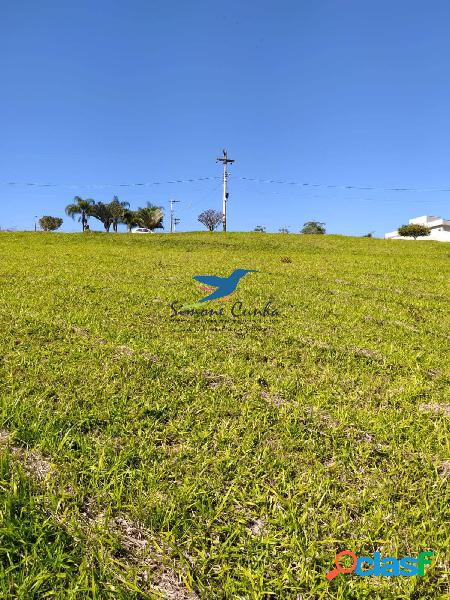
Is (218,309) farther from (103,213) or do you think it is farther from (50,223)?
(50,223)

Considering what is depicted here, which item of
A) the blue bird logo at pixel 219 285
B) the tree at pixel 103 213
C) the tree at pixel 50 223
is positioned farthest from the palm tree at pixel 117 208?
the blue bird logo at pixel 219 285

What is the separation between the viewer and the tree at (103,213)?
2766 inches

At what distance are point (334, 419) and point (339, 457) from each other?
21.2 inches

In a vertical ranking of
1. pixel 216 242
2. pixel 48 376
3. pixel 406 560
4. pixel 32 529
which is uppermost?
pixel 216 242

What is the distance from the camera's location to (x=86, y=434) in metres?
2.86

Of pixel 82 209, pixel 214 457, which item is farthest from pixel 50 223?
pixel 214 457

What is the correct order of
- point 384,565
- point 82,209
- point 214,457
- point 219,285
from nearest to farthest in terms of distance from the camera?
point 384,565, point 214,457, point 219,285, point 82,209

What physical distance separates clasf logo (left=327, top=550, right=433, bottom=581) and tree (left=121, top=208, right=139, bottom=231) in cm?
7546

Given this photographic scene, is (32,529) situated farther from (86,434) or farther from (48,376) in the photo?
(48,376)

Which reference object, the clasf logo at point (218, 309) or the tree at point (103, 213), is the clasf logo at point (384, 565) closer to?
the clasf logo at point (218, 309)

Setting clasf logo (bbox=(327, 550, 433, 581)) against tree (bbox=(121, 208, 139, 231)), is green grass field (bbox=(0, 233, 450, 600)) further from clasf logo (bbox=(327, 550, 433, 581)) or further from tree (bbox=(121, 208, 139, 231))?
tree (bbox=(121, 208, 139, 231))

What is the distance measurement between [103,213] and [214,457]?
75616 mm

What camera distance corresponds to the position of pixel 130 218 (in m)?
73.7

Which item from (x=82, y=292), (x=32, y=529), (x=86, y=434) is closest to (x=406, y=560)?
(x=32, y=529)
